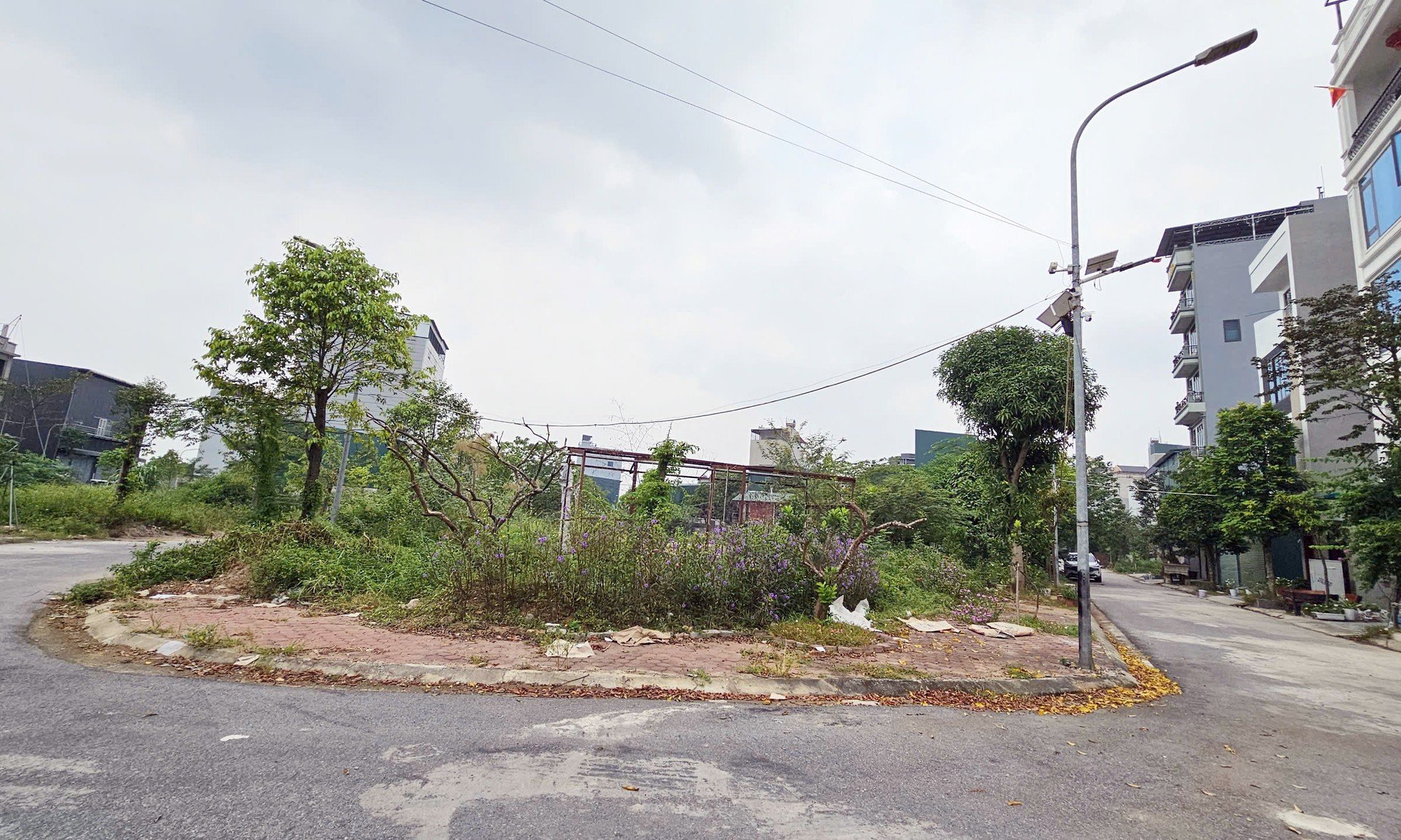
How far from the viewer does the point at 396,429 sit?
1031cm

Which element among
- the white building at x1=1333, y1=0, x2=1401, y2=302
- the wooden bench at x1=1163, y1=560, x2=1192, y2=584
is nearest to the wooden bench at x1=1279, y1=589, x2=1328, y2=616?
the white building at x1=1333, y1=0, x2=1401, y2=302

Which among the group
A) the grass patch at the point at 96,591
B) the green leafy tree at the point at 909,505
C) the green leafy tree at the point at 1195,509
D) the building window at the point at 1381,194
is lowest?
the grass patch at the point at 96,591

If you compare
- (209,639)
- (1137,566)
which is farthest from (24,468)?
(1137,566)

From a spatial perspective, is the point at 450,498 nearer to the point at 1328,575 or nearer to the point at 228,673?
the point at 228,673

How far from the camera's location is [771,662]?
6531 millimetres

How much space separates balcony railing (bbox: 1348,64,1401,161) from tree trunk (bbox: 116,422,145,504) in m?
33.7

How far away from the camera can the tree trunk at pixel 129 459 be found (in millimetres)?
18641

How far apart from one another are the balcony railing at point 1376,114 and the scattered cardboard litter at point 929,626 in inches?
649

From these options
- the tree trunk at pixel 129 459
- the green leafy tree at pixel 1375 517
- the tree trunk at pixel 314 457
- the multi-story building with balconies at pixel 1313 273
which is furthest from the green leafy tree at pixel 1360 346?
the tree trunk at pixel 129 459

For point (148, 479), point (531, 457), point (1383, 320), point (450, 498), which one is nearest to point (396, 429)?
point (531, 457)

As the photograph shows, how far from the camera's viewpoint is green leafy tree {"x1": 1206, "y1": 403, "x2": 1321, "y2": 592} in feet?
68.5

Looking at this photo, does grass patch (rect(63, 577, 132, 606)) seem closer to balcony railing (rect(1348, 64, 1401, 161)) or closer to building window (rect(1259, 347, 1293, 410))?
balcony railing (rect(1348, 64, 1401, 161))

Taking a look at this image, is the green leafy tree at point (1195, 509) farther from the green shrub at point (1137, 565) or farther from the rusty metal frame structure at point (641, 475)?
the rusty metal frame structure at point (641, 475)

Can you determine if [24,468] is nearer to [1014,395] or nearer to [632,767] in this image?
[632,767]
